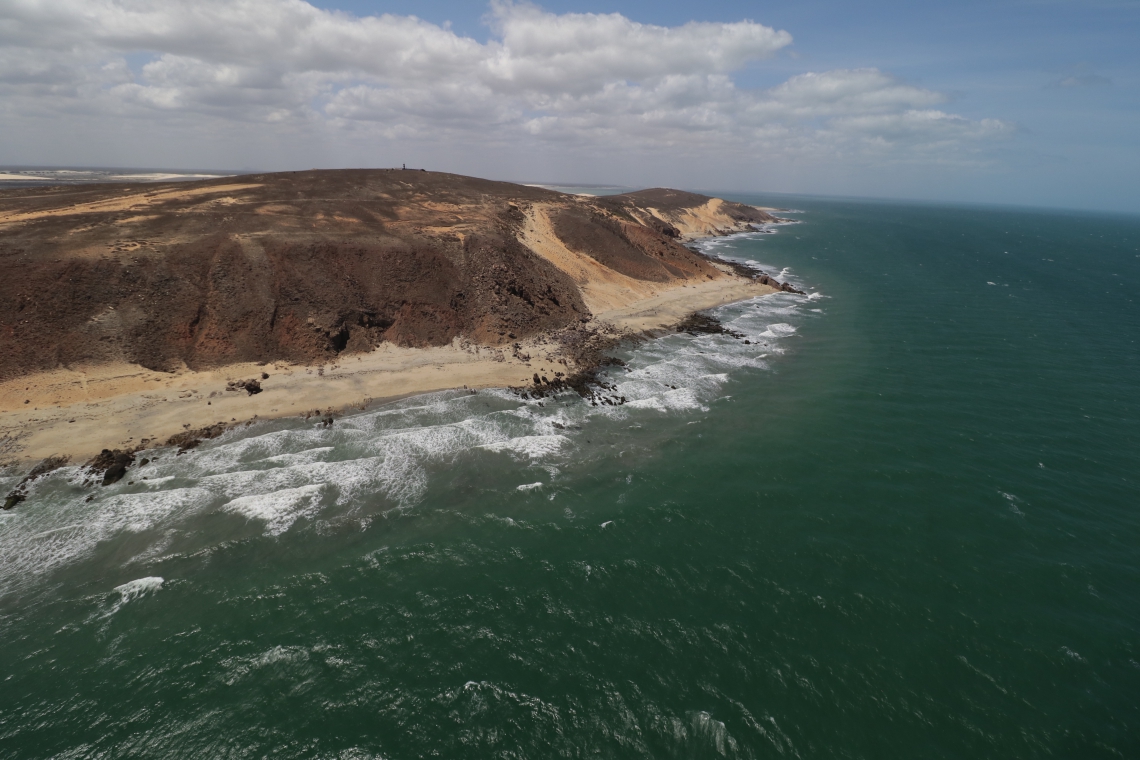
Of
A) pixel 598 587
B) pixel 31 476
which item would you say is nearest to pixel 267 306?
pixel 31 476

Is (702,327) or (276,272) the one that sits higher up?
(276,272)

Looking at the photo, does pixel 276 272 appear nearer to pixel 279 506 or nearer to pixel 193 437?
pixel 193 437

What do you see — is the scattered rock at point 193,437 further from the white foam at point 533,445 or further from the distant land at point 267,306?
the white foam at point 533,445

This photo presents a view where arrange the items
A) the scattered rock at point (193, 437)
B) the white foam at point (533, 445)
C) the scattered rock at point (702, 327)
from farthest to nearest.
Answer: the scattered rock at point (702, 327), the white foam at point (533, 445), the scattered rock at point (193, 437)

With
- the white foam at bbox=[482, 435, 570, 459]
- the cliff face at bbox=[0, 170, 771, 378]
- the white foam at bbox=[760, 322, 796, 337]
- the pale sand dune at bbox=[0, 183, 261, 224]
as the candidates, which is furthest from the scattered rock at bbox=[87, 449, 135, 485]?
the white foam at bbox=[760, 322, 796, 337]

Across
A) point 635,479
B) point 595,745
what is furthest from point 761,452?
point 595,745

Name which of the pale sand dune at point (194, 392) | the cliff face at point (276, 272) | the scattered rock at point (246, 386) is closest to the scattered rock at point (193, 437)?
the pale sand dune at point (194, 392)

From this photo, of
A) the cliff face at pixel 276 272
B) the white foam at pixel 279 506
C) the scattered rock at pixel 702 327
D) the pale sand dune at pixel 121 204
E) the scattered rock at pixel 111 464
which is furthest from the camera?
the scattered rock at pixel 702 327
